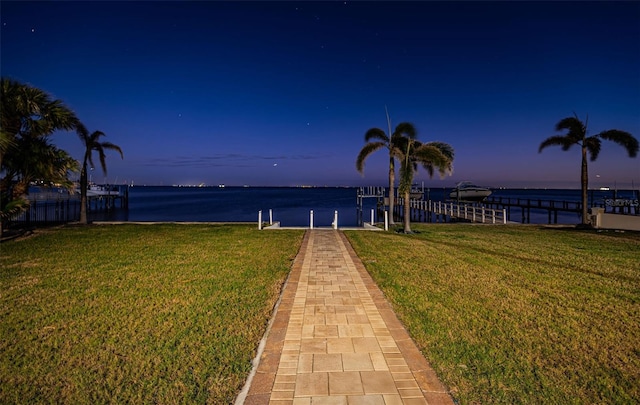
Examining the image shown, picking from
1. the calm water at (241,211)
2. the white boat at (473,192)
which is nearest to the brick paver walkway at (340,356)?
the calm water at (241,211)

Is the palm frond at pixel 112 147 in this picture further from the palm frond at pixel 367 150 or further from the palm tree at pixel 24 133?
the palm frond at pixel 367 150

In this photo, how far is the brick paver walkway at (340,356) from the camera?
314 cm

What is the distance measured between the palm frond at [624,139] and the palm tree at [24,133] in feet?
82.4

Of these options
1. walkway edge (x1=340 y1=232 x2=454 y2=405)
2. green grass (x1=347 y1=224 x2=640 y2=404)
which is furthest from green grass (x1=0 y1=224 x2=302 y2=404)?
green grass (x1=347 y1=224 x2=640 y2=404)

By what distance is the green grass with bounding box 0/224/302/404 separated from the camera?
3291mm

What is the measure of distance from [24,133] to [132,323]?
1314cm

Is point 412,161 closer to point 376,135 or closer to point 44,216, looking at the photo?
point 376,135

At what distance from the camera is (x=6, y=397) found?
311 centimetres

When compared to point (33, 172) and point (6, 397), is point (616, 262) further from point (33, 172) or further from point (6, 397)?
point (33, 172)

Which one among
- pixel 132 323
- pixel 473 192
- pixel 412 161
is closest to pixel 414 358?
pixel 132 323

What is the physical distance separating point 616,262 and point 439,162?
742 cm

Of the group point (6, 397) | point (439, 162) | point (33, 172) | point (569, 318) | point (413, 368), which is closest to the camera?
point (6, 397)

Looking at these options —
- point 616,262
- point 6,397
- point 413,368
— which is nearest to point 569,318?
point 413,368

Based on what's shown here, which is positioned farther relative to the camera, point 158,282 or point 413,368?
point 158,282
